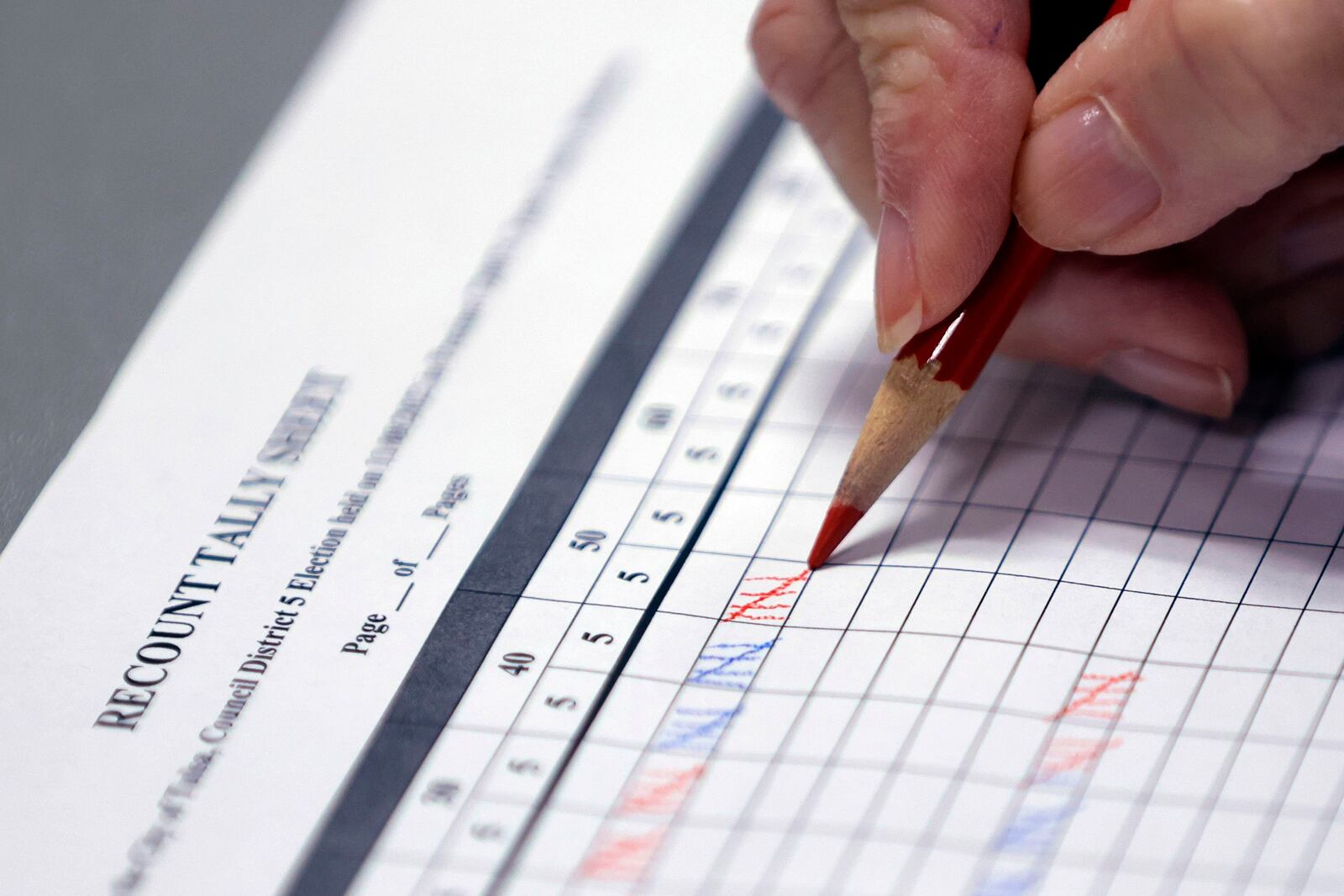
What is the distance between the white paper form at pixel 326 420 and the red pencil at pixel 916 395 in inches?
7.0

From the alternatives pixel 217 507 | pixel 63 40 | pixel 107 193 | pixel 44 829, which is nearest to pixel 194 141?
pixel 107 193

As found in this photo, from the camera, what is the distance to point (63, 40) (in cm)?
106

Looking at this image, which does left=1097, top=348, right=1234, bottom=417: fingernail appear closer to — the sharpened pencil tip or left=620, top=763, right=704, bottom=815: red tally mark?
the sharpened pencil tip

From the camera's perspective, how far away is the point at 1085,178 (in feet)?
2.00

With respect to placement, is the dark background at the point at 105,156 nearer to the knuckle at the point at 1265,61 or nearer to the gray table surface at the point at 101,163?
the gray table surface at the point at 101,163

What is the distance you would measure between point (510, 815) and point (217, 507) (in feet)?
0.86

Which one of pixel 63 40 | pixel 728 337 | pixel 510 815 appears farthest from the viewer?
pixel 63 40

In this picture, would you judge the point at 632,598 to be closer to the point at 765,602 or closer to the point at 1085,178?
the point at 765,602

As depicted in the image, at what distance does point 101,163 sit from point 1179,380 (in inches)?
29.4

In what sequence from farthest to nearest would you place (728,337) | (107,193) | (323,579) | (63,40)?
(63,40)
(107,193)
(728,337)
(323,579)

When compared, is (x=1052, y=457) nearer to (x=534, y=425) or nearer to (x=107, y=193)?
(x=534, y=425)

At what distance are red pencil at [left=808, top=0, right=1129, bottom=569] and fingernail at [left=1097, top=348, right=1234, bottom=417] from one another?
92 millimetres

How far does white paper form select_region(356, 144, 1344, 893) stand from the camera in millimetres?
511

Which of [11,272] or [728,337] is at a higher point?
[11,272]
